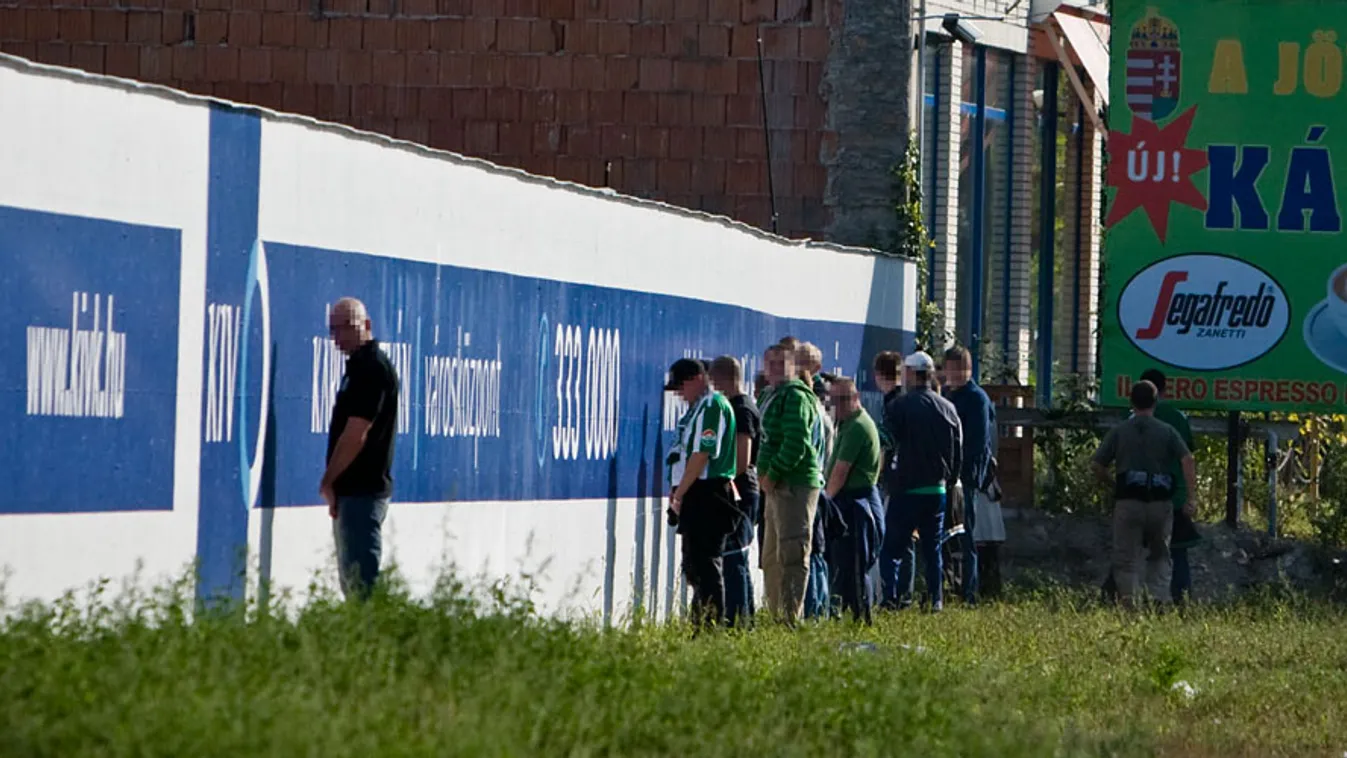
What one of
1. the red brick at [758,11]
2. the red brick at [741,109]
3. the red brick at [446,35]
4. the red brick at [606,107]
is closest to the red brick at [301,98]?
the red brick at [446,35]

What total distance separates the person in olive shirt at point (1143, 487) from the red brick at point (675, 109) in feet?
21.0

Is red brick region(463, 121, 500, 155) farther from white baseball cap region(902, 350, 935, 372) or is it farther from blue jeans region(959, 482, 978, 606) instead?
white baseball cap region(902, 350, 935, 372)

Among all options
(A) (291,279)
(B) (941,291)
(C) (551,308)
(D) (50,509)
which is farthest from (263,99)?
(D) (50,509)

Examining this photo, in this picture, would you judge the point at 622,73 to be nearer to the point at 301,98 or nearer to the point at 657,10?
the point at 657,10

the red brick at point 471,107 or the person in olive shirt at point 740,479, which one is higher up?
the red brick at point 471,107

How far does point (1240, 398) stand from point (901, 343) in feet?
10.2

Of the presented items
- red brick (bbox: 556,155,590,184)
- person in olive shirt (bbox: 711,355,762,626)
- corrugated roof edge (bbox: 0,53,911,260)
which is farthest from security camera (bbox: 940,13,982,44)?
person in olive shirt (bbox: 711,355,762,626)

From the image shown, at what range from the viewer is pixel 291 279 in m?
11.2

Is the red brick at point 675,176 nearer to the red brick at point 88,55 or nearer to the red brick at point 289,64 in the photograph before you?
the red brick at point 289,64

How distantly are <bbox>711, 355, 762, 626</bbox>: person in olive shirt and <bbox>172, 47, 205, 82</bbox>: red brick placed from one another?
10.4 meters

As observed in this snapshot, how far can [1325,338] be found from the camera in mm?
22188

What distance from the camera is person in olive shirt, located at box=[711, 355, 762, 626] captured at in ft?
47.5

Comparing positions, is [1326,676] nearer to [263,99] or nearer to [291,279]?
[291,279]

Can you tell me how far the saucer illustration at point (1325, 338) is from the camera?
22.1 meters
